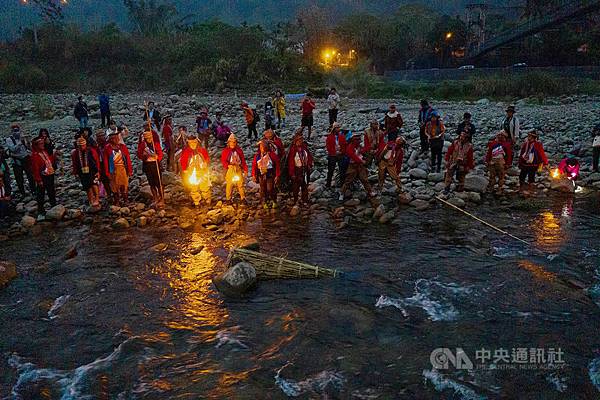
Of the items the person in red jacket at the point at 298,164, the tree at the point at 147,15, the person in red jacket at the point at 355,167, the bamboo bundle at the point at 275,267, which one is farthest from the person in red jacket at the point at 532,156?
the tree at the point at 147,15

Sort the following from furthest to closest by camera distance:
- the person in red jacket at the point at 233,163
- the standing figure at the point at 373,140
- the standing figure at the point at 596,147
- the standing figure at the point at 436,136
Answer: the standing figure at the point at 436,136
the standing figure at the point at 596,147
the standing figure at the point at 373,140
the person in red jacket at the point at 233,163

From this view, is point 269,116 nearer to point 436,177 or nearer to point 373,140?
point 373,140

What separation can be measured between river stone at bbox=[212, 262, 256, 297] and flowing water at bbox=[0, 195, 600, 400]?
5.9 inches

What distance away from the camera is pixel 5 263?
7480mm

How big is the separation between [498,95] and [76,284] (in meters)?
→ 30.0

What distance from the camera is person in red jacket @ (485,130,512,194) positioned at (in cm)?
1026

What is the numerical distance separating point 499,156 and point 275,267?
20.0 feet

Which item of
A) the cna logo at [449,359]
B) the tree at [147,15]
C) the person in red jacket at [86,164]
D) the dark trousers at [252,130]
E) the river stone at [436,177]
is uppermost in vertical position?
the tree at [147,15]

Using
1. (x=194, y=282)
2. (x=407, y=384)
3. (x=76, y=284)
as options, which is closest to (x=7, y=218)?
(x=76, y=284)

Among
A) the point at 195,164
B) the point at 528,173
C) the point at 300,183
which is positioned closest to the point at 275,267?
the point at 300,183

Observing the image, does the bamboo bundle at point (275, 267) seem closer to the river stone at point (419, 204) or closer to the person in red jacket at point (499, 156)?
the river stone at point (419, 204)

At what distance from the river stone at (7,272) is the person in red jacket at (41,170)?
102 inches

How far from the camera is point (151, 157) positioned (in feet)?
32.6

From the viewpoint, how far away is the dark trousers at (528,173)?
10929mm
